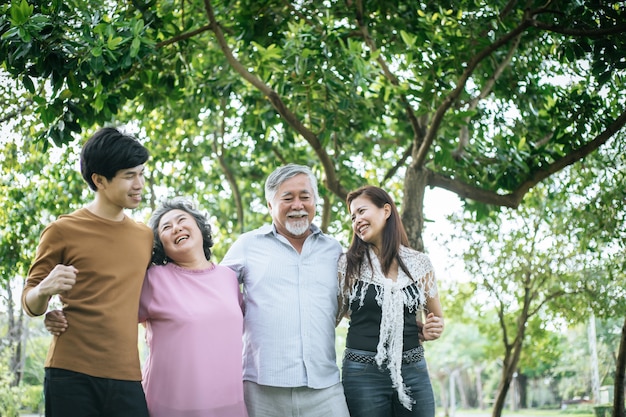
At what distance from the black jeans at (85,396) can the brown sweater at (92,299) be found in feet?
0.12

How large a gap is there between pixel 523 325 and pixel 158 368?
12336mm

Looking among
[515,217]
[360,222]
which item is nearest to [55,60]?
[360,222]

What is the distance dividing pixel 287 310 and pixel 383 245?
71 cm

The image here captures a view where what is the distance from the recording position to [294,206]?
14.7ft

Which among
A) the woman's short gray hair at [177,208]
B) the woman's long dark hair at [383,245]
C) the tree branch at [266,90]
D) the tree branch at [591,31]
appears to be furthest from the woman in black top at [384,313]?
the tree branch at [266,90]

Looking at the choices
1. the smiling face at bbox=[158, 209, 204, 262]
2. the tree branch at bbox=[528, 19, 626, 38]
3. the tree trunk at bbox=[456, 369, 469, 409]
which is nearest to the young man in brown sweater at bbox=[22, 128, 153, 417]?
the smiling face at bbox=[158, 209, 204, 262]

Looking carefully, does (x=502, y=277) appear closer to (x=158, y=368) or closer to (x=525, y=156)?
(x=525, y=156)

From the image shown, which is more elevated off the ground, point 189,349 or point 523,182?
point 523,182

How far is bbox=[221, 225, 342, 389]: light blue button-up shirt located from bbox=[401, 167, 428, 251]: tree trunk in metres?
3.85

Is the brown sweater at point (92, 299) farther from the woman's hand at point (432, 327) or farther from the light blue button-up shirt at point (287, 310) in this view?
the woman's hand at point (432, 327)

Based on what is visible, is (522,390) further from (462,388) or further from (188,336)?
(188,336)

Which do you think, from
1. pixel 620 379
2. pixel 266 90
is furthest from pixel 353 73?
pixel 620 379

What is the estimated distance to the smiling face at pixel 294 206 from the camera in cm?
447

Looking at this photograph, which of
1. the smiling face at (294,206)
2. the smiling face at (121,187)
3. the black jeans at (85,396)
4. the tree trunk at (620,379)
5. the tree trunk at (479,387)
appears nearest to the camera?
the black jeans at (85,396)
